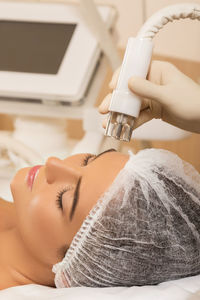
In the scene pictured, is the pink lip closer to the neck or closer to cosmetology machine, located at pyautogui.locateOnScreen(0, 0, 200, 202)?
the neck

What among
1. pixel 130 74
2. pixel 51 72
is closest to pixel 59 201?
pixel 130 74

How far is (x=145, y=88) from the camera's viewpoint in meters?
0.65

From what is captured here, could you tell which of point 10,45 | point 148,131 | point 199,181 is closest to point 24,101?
point 10,45

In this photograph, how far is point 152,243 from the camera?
0.82 meters

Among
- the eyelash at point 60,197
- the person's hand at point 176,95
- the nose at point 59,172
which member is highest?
the person's hand at point 176,95

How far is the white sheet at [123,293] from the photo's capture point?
79 cm

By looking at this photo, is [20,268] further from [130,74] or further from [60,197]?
[130,74]

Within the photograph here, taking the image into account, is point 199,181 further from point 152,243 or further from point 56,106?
point 56,106

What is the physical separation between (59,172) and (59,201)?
2.5 inches

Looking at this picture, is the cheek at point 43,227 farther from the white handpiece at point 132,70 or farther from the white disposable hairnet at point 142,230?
the white handpiece at point 132,70

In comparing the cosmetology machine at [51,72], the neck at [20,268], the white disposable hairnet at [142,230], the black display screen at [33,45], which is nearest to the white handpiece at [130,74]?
the white disposable hairnet at [142,230]

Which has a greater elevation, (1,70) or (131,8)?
(131,8)

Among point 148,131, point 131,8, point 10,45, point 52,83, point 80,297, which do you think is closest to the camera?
point 80,297

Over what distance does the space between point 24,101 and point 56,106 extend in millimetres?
130
